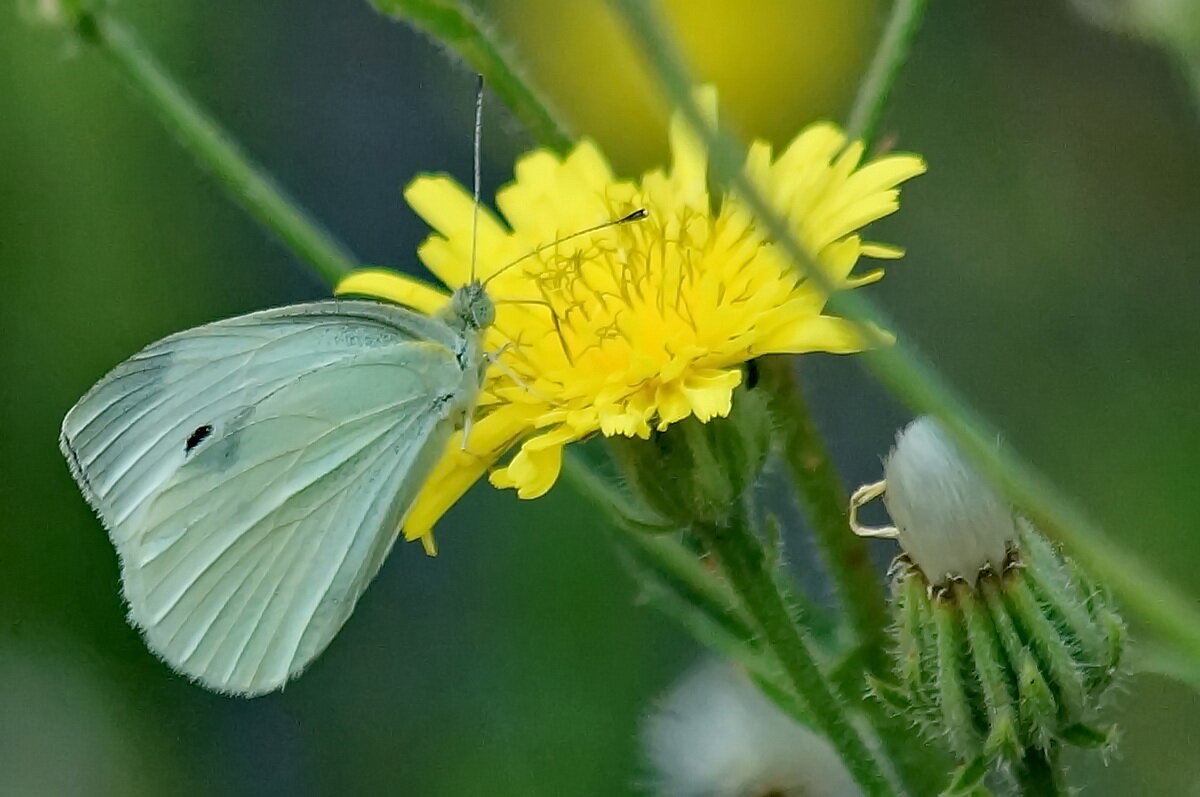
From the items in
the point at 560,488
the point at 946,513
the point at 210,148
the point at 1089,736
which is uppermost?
the point at 560,488

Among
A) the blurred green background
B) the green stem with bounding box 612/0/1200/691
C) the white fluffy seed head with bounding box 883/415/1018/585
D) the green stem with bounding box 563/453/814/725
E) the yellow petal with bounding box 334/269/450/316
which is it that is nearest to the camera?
the green stem with bounding box 612/0/1200/691

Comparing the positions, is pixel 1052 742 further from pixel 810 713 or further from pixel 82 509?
pixel 82 509

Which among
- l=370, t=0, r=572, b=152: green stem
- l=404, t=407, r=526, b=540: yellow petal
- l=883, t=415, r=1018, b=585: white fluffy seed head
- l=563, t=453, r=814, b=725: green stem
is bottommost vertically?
l=883, t=415, r=1018, b=585: white fluffy seed head

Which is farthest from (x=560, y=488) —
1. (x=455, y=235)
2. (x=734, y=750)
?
(x=455, y=235)

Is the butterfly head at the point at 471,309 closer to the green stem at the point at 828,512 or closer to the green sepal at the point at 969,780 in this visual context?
→ the green stem at the point at 828,512

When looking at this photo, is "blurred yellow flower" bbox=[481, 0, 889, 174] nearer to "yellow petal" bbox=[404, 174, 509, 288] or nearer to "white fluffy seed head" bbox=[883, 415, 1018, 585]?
"yellow petal" bbox=[404, 174, 509, 288]

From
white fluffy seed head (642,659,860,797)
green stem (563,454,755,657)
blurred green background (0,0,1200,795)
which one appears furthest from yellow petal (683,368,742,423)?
blurred green background (0,0,1200,795)

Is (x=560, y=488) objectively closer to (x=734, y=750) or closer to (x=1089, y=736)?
(x=734, y=750)
